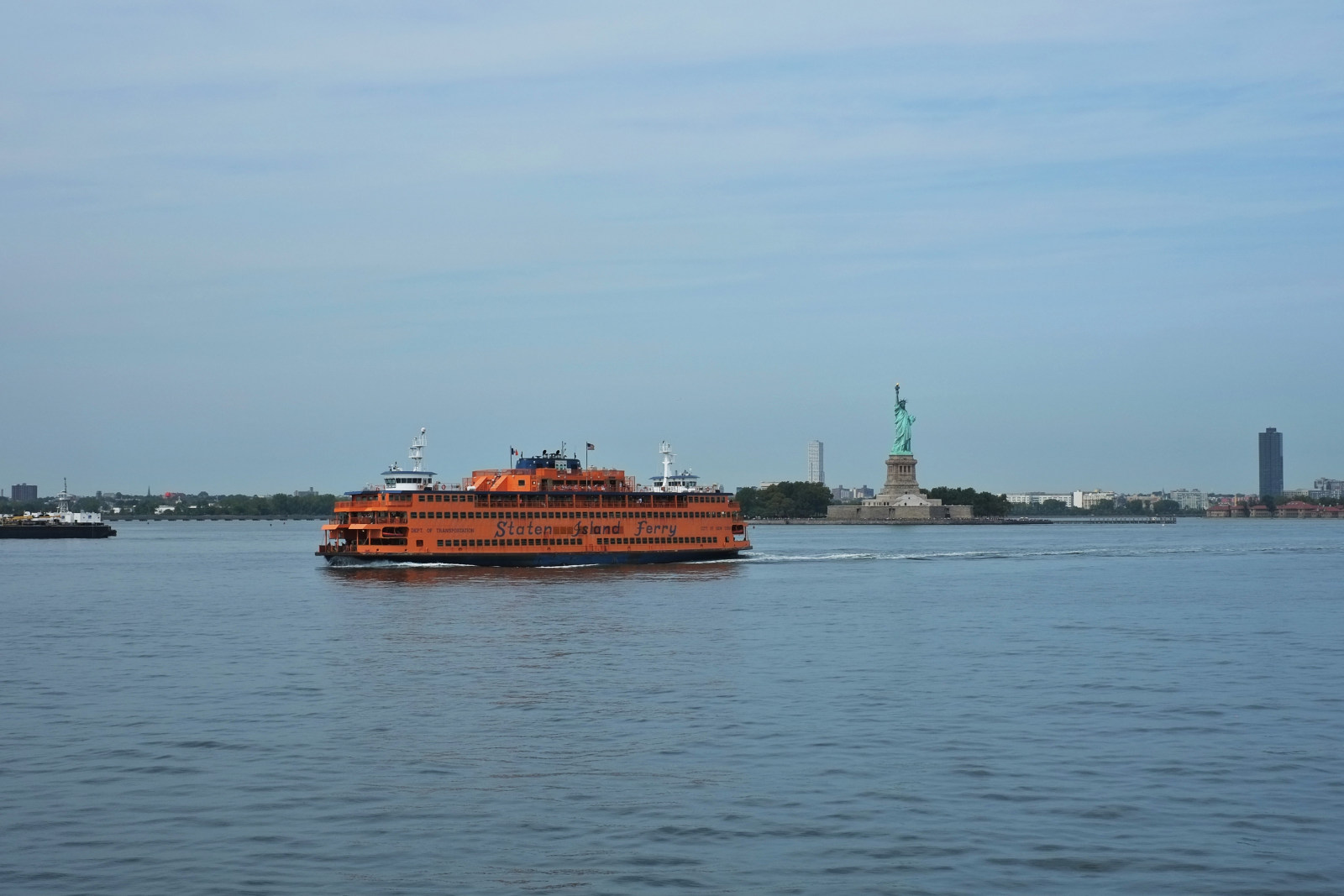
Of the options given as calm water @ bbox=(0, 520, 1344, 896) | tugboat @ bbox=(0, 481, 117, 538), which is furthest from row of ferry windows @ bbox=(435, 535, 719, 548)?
tugboat @ bbox=(0, 481, 117, 538)

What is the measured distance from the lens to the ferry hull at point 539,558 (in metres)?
88.1

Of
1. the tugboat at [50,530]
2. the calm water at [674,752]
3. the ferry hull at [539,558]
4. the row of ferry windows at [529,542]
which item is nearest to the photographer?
the calm water at [674,752]

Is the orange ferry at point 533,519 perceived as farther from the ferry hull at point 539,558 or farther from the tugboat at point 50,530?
the tugboat at point 50,530

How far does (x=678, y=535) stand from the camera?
98.9 meters

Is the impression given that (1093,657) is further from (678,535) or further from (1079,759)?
(678,535)

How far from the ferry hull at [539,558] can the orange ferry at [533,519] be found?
7 centimetres

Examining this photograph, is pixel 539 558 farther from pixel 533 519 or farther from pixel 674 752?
pixel 674 752

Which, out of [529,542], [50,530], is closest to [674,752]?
[529,542]

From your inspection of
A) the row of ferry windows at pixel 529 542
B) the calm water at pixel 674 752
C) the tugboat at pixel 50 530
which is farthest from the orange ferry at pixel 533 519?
the tugboat at pixel 50 530

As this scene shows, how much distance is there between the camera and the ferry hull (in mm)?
88125

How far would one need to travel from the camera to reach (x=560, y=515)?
93.1 m

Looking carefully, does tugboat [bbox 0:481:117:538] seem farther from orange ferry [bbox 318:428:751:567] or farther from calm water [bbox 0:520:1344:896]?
calm water [bbox 0:520:1344:896]

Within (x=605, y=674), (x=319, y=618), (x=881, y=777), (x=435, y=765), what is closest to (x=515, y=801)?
(x=435, y=765)

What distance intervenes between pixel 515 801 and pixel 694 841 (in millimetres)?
3802
